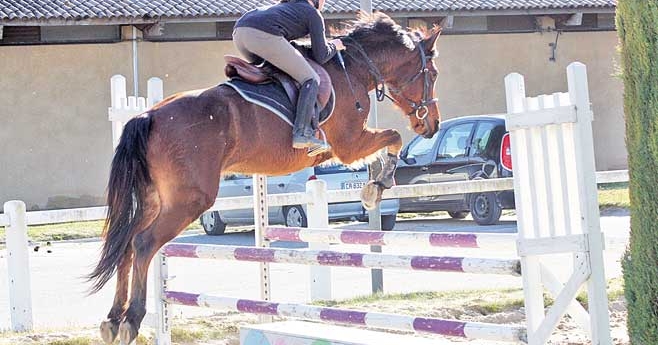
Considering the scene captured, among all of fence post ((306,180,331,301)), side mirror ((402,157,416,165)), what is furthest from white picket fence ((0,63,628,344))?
side mirror ((402,157,416,165))

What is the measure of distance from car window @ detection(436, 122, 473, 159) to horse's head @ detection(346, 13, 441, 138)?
10.2 m

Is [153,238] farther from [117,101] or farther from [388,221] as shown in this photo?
[388,221]

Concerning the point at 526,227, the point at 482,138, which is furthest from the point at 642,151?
the point at 482,138

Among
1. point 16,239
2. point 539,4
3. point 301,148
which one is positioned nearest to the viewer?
point 301,148

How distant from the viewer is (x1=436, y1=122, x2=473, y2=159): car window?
1944 centimetres

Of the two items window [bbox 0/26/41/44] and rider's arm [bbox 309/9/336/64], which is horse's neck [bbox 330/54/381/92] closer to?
rider's arm [bbox 309/9/336/64]

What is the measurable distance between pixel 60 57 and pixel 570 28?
13.5 metres

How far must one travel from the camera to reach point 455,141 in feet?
64.3

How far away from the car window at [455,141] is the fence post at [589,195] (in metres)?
13.2

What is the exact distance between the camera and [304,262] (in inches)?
301

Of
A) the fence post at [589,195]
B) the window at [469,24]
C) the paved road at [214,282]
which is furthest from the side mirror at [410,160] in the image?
the fence post at [589,195]

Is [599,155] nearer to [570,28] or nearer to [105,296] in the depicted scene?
[570,28]

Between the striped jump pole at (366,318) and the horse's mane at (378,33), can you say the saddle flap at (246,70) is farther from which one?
the striped jump pole at (366,318)

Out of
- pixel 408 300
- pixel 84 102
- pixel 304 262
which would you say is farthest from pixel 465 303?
pixel 84 102
